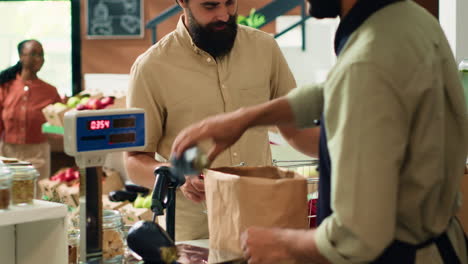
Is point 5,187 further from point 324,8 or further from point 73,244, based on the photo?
point 324,8

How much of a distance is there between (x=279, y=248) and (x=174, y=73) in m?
1.44

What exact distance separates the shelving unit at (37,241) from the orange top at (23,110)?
14.4ft

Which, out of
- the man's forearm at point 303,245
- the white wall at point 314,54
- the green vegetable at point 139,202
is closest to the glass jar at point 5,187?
the man's forearm at point 303,245

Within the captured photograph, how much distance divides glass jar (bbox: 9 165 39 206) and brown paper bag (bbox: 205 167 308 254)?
641 mm

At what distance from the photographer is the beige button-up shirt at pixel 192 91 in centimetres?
275

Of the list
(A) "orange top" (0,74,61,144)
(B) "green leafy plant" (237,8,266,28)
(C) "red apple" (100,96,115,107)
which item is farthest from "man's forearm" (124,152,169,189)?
(A) "orange top" (0,74,61,144)

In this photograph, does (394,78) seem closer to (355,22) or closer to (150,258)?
(355,22)

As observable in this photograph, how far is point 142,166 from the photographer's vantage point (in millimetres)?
2684

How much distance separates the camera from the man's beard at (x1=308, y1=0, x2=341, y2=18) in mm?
1508

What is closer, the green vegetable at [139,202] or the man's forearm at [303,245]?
the man's forearm at [303,245]

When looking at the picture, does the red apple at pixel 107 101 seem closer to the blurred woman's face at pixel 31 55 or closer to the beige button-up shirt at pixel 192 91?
the blurred woman's face at pixel 31 55

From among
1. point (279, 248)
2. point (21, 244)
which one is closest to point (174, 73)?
point (21, 244)

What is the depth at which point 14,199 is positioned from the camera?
82.7 inches

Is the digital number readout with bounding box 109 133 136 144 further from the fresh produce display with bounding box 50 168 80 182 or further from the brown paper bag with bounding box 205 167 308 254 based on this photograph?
the fresh produce display with bounding box 50 168 80 182
